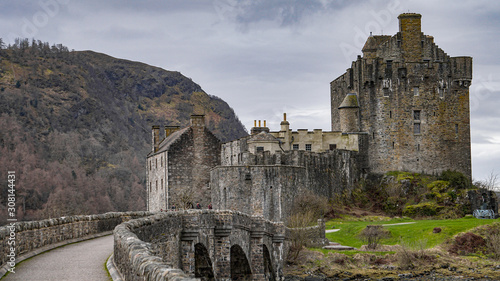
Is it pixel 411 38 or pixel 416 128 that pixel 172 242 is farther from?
pixel 411 38

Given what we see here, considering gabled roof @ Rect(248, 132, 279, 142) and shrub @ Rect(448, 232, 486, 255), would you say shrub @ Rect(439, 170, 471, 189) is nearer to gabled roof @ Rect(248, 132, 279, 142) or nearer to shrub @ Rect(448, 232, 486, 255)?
shrub @ Rect(448, 232, 486, 255)

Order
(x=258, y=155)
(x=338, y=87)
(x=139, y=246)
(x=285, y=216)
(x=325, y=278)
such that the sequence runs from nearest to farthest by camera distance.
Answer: (x=139, y=246) < (x=325, y=278) < (x=285, y=216) < (x=258, y=155) < (x=338, y=87)

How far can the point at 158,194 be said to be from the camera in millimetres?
67375

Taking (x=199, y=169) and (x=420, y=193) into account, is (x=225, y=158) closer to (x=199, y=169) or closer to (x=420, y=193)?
(x=199, y=169)

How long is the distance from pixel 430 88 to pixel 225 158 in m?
21.7

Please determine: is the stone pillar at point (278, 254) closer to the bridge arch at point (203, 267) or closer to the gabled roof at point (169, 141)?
the bridge arch at point (203, 267)

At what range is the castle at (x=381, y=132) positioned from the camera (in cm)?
6569

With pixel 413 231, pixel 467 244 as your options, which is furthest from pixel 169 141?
pixel 467 244

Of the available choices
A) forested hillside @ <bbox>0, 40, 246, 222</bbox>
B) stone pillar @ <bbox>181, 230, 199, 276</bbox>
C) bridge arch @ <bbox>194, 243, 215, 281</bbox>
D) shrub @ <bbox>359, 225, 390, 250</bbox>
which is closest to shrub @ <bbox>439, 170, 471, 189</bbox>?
shrub @ <bbox>359, 225, 390, 250</bbox>

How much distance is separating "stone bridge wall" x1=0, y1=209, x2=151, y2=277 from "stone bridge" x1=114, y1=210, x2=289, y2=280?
2935 millimetres

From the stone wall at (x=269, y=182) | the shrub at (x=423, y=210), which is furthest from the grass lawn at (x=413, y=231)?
the stone wall at (x=269, y=182)

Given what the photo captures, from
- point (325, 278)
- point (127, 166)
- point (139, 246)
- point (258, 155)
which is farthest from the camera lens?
point (127, 166)

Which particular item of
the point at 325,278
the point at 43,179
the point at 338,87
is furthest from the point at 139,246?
the point at 43,179

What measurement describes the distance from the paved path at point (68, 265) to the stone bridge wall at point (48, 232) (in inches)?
16.1
